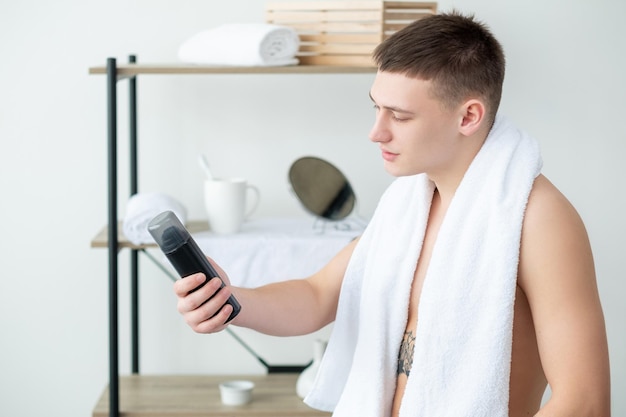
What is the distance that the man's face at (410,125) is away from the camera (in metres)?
1.39

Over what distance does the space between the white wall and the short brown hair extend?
1283 millimetres

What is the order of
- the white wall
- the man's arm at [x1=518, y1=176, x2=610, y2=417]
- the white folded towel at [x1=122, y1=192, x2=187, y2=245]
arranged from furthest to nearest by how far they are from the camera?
the white wall → the white folded towel at [x1=122, y1=192, x2=187, y2=245] → the man's arm at [x1=518, y1=176, x2=610, y2=417]

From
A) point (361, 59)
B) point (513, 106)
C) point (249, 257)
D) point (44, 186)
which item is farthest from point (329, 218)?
point (44, 186)

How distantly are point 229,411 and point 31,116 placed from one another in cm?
95

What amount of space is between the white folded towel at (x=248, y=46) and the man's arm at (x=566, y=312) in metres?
1.08

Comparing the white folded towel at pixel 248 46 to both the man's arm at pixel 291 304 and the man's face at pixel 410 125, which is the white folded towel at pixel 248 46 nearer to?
the man's arm at pixel 291 304

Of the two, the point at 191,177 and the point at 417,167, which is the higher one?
the point at 417,167

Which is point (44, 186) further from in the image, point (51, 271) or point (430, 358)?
point (430, 358)

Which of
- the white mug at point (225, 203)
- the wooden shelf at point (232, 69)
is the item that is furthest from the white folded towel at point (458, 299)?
the white mug at point (225, 203)

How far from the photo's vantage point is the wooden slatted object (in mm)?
2361

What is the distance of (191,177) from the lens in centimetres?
274

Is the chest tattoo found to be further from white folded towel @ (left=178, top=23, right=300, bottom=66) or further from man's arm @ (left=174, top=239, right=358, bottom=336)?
white folded towel @ (left=178, top=23, right=300, bottom=66)

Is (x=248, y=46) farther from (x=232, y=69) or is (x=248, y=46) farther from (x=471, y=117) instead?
(x=471, y=117)

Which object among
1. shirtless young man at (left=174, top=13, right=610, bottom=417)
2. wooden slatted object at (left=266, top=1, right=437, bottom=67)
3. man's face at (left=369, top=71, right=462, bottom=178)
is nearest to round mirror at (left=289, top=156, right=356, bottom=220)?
wooden slatted object at (left=266, top=1, right=437, bottom=67)
